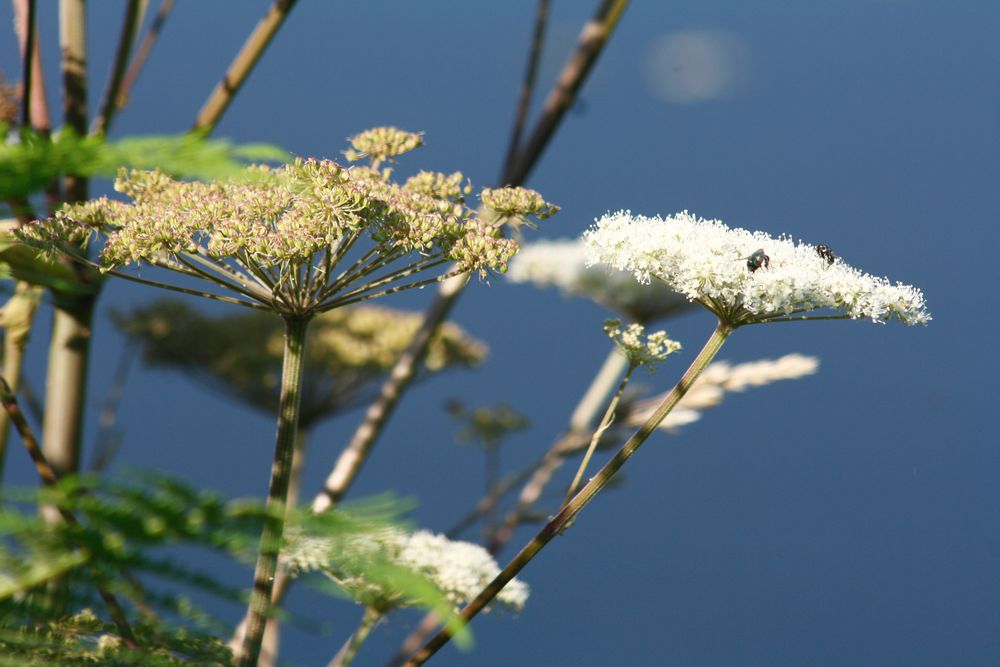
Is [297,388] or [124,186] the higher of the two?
[124,186]

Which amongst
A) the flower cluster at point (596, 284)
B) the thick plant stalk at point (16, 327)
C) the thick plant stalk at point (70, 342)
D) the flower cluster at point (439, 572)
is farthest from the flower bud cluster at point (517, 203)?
the flower cluster at point (596, 284)

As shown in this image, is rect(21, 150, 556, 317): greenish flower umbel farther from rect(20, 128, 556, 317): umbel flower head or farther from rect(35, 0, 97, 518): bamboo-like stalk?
rect(35, 0, 97, 518): bamboo-like stalk

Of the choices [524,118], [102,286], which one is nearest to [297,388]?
[102,286]

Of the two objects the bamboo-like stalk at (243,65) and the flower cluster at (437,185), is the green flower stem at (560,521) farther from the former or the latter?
the bamboo-like stalk at (243,65)

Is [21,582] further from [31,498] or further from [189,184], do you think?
[189,184]

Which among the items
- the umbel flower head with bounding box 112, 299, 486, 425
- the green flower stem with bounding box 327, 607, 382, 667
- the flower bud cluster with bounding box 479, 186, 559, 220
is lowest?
the green flower stem with bounding box 327, 607, 382, 667

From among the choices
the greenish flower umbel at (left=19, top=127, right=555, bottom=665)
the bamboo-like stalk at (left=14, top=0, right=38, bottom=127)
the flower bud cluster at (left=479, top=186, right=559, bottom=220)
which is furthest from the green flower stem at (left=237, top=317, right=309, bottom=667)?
the bamboo-like stalk at (left=14, top=0, right=38, bottom=127)

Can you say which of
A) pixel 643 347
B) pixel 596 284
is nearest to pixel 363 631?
pixel 643 347
